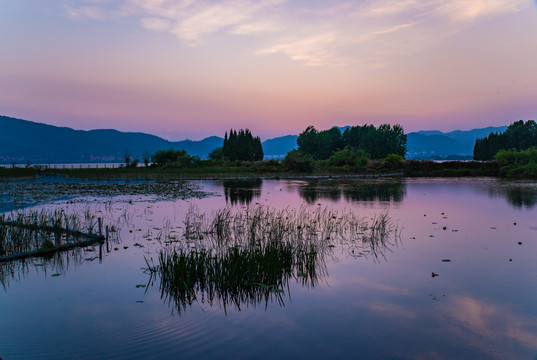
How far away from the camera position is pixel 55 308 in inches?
372

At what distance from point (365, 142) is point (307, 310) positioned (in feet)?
409

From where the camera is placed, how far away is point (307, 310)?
9.27 metres

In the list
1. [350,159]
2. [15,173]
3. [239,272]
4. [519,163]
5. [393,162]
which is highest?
[350,159]

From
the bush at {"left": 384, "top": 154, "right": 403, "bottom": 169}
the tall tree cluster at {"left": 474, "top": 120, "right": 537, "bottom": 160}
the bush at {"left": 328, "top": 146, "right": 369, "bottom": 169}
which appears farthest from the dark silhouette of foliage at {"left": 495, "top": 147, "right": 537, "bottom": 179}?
the tall tree cluster at {"left": 474, "top": 120, "right": 537, "bottom": 160}

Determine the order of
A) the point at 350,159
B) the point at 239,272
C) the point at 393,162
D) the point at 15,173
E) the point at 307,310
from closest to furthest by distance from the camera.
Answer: the point at 307,310 < the point at 239,272 < the point at 15,173 < the point at 393,162 < the point at 350,159

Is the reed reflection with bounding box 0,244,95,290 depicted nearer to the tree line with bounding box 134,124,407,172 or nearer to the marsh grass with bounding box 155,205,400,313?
the marsh grass with bounding box 155,205,400,313

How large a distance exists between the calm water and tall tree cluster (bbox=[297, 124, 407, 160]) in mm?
110121

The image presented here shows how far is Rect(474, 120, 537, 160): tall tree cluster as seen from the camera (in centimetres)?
12588

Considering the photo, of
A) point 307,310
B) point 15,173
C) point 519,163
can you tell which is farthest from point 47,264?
point 519,163

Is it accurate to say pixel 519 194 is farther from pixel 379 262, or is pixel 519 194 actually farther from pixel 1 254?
pixel 1 254

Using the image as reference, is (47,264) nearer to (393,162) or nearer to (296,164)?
(296,164)

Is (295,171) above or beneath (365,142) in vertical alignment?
beneath

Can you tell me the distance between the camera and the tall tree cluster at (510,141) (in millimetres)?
125875

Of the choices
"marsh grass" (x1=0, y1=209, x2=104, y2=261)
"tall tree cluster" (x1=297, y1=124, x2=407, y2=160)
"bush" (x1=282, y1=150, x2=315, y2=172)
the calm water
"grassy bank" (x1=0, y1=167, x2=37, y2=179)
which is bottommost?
the calm water
